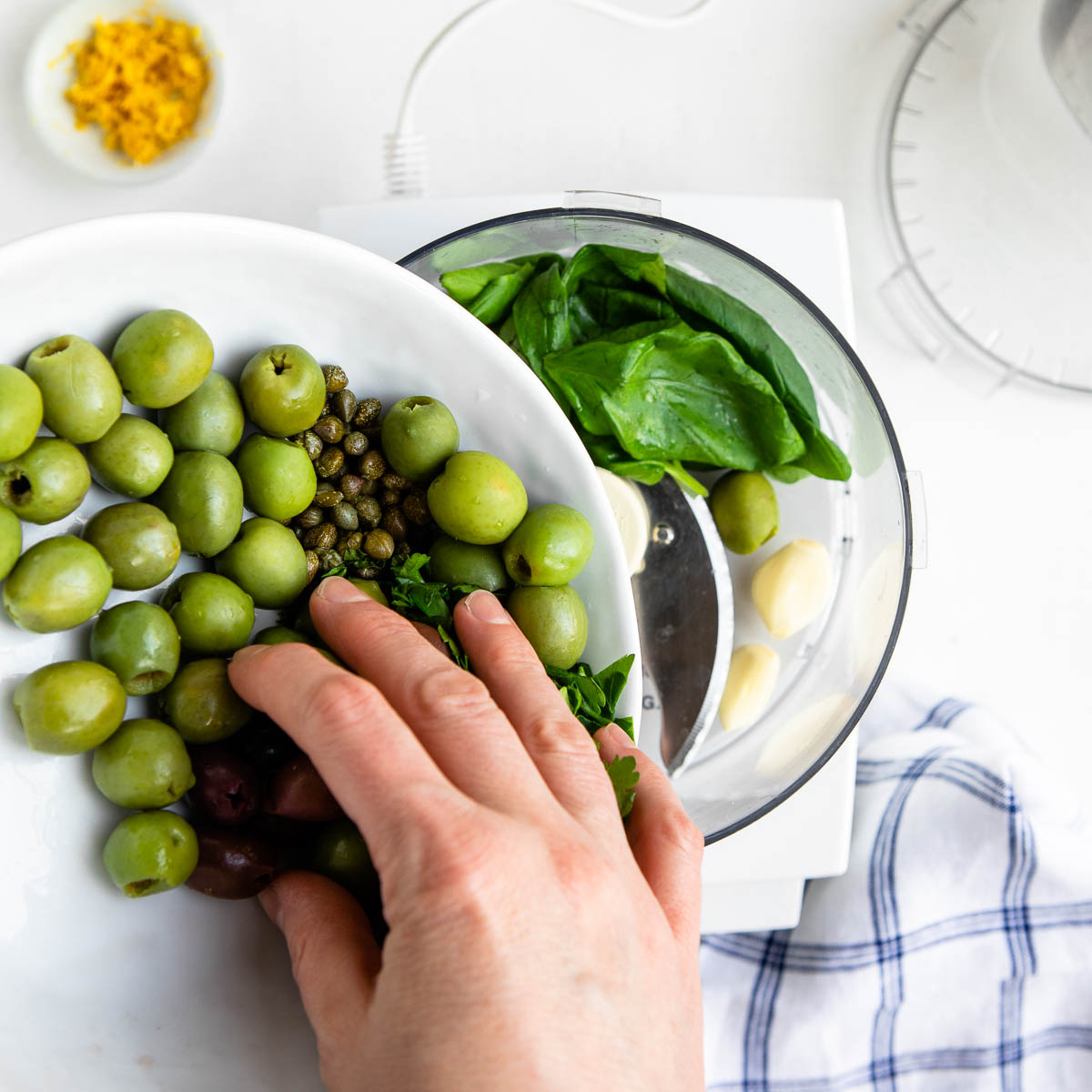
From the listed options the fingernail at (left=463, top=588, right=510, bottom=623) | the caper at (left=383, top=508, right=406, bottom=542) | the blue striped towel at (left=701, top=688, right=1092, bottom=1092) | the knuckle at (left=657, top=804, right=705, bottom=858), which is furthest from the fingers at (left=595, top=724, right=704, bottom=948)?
the blue striped towel at (left=701, top=688, right=1092, bottom=1092)

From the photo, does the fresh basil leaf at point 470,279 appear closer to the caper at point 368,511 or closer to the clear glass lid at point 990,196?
the caper at point 368,511

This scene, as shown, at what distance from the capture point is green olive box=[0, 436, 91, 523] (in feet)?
1.76

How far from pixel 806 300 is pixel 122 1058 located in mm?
793

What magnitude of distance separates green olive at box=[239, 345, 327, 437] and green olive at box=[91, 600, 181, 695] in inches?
5.7

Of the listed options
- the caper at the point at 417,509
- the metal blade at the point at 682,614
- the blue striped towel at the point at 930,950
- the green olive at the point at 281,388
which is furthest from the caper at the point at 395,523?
the blue striped towel at the point at 930,950

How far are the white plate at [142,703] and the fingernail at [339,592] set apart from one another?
0.13 meters

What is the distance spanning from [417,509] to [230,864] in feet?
0.91

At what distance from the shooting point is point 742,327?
2.80 ft

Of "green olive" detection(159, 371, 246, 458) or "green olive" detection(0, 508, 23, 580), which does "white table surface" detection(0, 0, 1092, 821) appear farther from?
"green olive" detection(0, 508, 23, 580)

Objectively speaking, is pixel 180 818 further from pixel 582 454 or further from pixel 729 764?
pixel 729 764

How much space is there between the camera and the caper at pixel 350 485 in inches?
27.8

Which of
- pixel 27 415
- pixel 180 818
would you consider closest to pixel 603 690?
pixel 180 818

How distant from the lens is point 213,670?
603 mm

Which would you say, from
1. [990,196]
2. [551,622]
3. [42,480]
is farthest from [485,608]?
[990,196]
